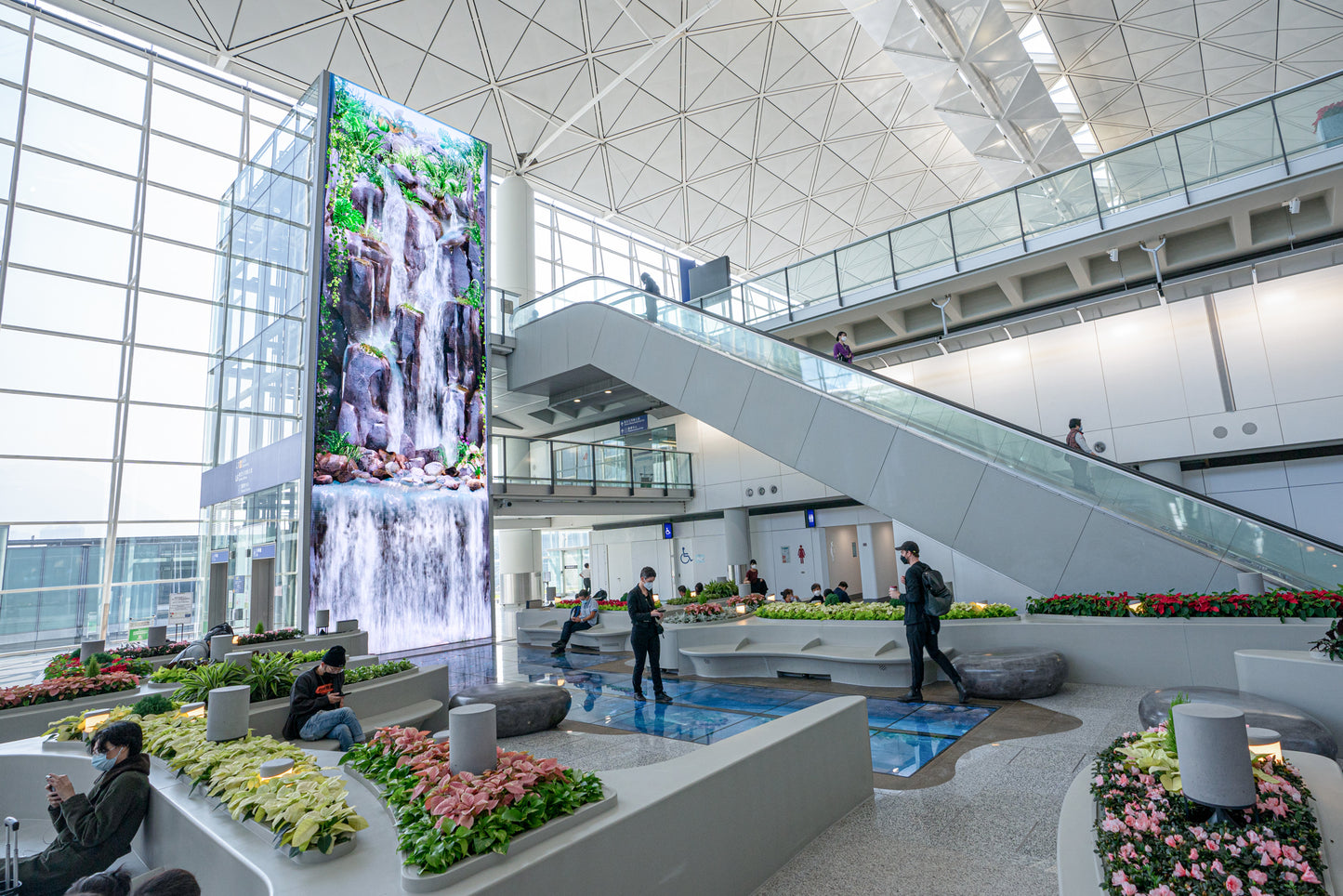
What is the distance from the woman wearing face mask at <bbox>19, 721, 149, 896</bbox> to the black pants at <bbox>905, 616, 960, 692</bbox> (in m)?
7.41

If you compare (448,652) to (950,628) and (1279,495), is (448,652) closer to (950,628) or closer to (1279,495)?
(950,628)

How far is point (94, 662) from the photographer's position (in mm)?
8000

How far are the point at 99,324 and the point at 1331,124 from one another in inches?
1095

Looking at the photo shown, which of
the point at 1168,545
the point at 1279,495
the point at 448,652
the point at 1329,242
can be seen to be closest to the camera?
the point at 1168,545

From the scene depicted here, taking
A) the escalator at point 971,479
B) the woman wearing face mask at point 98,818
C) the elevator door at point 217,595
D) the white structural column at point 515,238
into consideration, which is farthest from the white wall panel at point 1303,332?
the elevator door at point 217,595

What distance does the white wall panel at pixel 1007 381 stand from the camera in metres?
17.2

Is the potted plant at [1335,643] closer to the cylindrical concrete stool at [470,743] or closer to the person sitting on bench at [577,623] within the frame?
the cylindrical concrete stool at [470,743]

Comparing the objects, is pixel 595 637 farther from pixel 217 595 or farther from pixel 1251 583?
pixel 1251 583

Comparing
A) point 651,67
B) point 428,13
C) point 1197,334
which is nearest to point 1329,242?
point 1197,334

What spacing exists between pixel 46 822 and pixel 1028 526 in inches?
452

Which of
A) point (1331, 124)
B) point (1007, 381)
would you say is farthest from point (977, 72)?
point (1331, 124)

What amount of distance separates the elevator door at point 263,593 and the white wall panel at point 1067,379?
1908 centimetres

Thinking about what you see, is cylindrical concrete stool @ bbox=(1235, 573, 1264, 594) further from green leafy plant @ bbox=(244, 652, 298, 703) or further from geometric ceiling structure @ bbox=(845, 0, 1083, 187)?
geometric ceiling structure @ bbox=(845, 0, 1083, 187)

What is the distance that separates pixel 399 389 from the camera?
16.5 m
